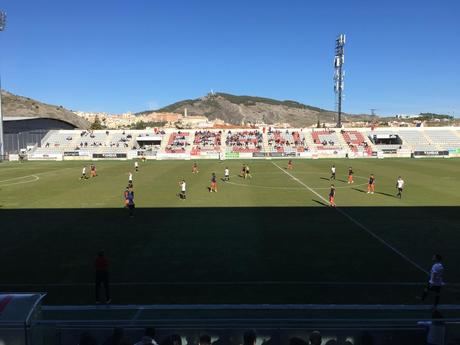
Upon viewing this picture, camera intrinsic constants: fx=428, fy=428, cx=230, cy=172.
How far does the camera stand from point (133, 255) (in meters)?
16.4

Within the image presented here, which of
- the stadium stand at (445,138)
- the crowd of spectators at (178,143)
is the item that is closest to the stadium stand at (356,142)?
the stadium stand at (445,138)

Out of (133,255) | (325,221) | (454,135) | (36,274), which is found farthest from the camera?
(454,135)

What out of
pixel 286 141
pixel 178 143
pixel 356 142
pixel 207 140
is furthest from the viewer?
pixel 207 140

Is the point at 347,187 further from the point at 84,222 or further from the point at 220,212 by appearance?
the point at 84,222

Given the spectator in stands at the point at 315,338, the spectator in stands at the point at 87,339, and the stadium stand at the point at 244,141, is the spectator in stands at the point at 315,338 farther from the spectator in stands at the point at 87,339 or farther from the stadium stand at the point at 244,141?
the stadium stand at the point at 244,141

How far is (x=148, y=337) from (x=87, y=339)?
0.83 metres

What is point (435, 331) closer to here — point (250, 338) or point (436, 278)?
point (250, 338)

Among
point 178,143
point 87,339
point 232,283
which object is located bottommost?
point 232,283

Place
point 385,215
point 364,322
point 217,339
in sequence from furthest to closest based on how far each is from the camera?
point 385,215 < point 217,339 < point 364,322

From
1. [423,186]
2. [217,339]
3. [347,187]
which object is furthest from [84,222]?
[423,186]

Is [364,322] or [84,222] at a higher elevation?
[364,322]

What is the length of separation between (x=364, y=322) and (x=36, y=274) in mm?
12186

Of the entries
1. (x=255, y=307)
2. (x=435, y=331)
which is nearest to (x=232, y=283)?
(x=255, y=307)

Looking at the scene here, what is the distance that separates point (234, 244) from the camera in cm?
1772
